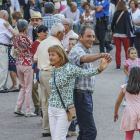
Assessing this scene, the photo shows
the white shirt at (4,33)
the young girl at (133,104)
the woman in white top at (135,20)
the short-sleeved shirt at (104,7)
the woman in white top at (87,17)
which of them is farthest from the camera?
the woman in white top at (87,17)

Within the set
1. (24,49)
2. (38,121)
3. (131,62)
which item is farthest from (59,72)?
(131,62)

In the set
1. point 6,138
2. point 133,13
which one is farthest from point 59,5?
point 6,138

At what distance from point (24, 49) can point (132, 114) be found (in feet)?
10.6

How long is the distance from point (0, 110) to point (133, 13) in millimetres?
6373

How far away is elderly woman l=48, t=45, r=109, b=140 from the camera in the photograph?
4.27 m

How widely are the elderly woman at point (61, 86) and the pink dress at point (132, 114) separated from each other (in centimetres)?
95

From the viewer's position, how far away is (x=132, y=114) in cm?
484

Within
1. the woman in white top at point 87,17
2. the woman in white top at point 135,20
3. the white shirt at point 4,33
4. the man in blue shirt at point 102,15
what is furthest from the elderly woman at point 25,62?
the woman in white top at point 87,17

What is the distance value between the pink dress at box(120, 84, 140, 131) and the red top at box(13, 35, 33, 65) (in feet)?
9.52

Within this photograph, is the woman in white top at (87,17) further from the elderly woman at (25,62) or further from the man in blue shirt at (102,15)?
the elderly woman at (25,62)

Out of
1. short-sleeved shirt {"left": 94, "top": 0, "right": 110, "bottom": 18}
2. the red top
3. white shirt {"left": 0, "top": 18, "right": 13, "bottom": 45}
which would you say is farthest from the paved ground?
short-sleeved shirt {"left": 94, "top": 0, "right": 110, "bottom": 18}

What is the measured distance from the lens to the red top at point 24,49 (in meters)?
7.22

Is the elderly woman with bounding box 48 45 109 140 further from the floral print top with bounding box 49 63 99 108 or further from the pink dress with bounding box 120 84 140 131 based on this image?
the pink dress with bounding box 120 84 140 131

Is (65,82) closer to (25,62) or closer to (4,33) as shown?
(25,62)
